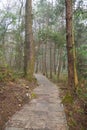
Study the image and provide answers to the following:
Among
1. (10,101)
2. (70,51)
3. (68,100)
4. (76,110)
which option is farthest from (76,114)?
(70,51)

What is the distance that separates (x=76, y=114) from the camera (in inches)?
213

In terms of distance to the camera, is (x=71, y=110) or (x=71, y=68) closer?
(x=71, y=110)

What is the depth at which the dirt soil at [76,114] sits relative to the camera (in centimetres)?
468

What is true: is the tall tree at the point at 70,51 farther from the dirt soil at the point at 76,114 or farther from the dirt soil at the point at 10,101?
the dirt soil at the point at 10,101

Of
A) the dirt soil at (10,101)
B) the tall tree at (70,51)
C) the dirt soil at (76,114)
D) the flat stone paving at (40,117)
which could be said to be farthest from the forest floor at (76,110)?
the dirt soil at (10,101)

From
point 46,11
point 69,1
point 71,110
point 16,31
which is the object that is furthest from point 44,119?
point 46,11

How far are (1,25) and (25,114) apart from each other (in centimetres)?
1092

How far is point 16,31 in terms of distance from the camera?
1931 centimetres

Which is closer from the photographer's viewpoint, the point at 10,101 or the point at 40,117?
the point at 40,117

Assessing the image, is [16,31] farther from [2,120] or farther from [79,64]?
[2,120]

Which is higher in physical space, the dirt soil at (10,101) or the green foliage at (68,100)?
the dirt soil at (10,101)

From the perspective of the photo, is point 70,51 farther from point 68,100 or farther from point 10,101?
point 10,101

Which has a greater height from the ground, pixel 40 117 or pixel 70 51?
pixel 70 51

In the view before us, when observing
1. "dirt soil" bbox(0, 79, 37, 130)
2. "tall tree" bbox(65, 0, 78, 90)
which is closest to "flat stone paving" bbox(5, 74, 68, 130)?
"dirt soil" bbox(0, 79, 37, 130)
